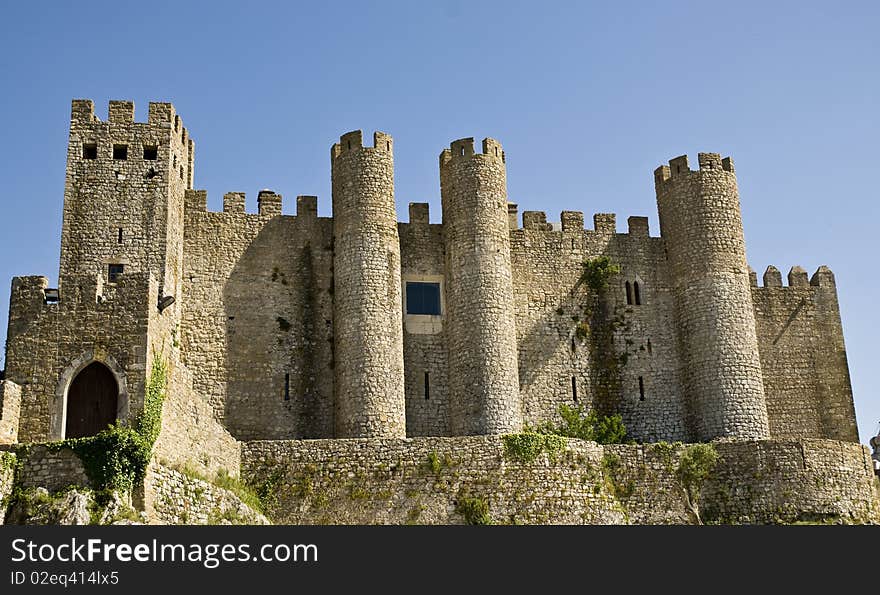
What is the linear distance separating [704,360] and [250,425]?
49.8ft

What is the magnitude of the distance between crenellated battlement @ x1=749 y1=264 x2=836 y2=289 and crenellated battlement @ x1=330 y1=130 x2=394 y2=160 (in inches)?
564

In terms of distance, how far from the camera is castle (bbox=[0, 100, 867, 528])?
3703 cm

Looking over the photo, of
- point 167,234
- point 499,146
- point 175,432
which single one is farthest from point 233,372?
point 499,146

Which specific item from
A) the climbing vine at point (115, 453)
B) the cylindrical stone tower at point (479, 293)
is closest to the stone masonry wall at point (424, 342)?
the cylindrical stone tower at point (479, 293)

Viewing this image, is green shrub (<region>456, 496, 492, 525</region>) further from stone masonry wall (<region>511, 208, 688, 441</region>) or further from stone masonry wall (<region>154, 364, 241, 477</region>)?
stone masonry wall (<region>511, 208, 688, 441</region>)

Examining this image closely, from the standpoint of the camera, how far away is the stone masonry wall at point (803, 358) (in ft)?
139

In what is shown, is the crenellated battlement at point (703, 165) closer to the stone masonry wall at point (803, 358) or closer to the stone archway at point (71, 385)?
the stone masonry wall at point (803, 358)

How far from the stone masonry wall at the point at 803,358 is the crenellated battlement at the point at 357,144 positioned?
14.5 metres

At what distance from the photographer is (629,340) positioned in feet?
137

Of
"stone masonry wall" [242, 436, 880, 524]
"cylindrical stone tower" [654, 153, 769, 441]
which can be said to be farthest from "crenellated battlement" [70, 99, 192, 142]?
"cylindrical stone tower" [654, 153, 769, 441]

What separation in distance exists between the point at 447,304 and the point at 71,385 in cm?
1437

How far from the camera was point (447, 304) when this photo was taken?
39.7m

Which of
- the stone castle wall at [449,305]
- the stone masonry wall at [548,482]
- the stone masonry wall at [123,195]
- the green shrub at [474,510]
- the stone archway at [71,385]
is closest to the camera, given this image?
the stone archway at [71,385]

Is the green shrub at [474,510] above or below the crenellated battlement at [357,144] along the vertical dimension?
below
